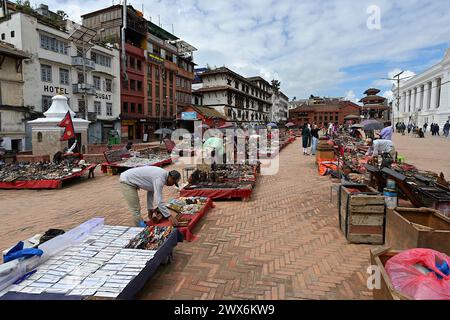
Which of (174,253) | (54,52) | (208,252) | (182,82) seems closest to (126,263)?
(174,253)

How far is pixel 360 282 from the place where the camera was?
3.77 meters

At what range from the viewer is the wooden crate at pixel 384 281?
2582 mm

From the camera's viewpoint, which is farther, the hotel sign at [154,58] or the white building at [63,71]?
the hotel sign at [154,58]

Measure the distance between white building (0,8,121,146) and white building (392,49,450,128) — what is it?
45.6 m

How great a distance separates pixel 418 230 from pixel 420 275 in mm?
1278

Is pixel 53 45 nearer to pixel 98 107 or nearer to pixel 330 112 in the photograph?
pixel 98 107

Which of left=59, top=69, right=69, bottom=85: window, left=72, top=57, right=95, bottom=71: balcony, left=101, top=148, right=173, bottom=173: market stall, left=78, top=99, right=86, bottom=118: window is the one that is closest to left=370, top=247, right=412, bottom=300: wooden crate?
left=101, top=148, right=173, bottom=173: market stall

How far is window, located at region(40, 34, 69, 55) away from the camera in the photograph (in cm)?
2386

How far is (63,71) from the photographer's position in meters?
26.2

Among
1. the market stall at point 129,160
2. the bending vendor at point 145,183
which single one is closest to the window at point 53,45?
the market stall at point 129,160

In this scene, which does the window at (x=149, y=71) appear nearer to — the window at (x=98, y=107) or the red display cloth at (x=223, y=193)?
the window at (x=98, y=107)

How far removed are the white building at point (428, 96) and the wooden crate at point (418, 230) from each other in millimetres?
45065

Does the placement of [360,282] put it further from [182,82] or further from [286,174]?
[182,82]

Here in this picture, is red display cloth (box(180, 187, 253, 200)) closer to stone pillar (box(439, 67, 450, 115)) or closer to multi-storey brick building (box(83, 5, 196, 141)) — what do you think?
multi-storey brick building (box(83, 5, 196, 141))
